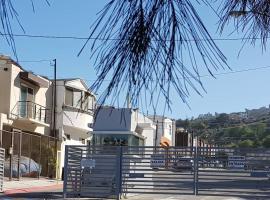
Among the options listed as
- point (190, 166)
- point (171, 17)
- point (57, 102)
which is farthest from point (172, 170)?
point (57, 102)

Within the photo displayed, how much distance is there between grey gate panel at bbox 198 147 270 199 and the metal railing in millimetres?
19711

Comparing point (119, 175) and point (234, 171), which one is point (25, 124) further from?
point (234, 171)

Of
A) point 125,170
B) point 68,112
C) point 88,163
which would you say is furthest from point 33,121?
point 125,170

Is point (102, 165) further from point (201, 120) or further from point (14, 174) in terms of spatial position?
point (201, 120)

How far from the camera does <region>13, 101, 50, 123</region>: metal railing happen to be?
38500mm

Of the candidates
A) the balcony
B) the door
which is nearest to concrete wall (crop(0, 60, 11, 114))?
the balcony

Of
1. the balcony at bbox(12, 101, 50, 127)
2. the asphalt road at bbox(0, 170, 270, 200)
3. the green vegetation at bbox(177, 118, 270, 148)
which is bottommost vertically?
the asphalt road at bbox(0, 170, 270, 200)

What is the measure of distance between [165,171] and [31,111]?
20137 mm

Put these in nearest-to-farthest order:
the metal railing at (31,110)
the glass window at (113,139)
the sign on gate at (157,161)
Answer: the sign on gate at (157,161) → the metal railing at (31,110) → the glass window at (113,139)

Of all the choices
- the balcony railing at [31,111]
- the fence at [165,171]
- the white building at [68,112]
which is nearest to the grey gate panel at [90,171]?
the fence at [165,171]

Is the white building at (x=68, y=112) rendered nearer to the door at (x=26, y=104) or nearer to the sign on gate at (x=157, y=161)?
the door at (x=26, y=104)

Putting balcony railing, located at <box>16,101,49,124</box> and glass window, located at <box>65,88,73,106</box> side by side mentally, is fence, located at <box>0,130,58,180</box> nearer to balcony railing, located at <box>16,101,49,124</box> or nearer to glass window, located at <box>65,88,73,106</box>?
balcony railing, located at <box>16,101,49,124</box>

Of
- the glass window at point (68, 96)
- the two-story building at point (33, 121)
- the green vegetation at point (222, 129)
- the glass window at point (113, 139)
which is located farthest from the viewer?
the glass window at point (113, 139)

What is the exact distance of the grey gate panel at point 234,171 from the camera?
19.9 meters
